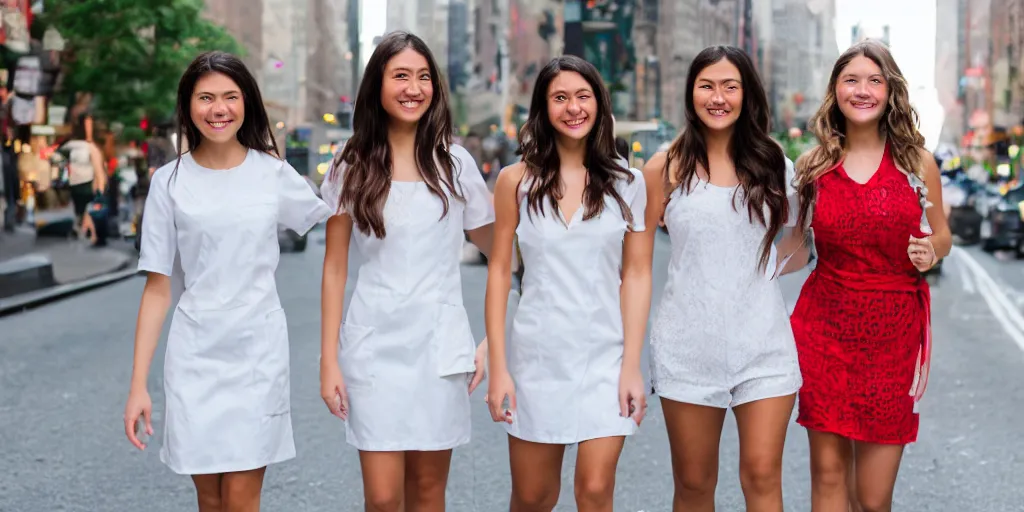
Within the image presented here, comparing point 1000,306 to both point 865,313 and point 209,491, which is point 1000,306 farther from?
point 209,491

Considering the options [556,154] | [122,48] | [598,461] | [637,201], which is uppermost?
[122,48]

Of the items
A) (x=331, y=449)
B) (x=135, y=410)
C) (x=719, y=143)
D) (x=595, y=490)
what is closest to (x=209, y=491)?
(x=135, y=410)

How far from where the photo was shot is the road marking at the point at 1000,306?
557 inches

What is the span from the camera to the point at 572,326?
4031mm

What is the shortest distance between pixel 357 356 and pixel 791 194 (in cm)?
148

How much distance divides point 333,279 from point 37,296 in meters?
14.6

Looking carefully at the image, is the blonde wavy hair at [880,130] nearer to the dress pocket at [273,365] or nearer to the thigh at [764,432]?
the thigh at [764,432]

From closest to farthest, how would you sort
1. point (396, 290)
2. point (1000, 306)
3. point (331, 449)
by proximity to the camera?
point (396, 290) → point (331, 449) → point (1000, 306)

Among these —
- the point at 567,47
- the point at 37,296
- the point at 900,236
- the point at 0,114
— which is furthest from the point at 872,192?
the point at 567,47

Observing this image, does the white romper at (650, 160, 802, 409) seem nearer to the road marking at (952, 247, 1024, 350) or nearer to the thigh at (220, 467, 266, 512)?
the thigh at (220, 467, 266, 512)

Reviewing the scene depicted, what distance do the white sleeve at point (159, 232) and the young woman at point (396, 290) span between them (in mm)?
453

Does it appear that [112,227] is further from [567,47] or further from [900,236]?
[567,47]

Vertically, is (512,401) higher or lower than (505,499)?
higher

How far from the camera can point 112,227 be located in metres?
29.0
